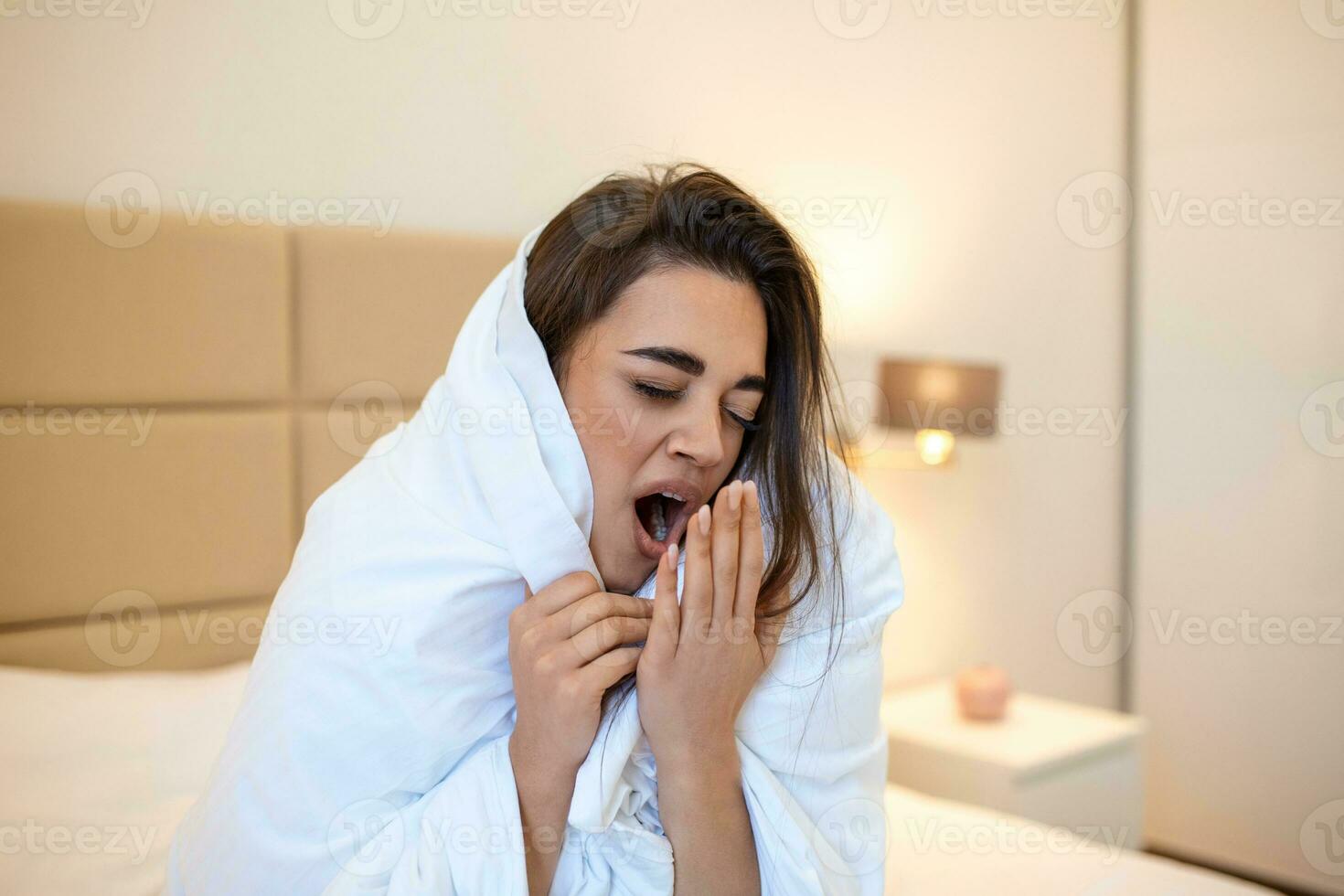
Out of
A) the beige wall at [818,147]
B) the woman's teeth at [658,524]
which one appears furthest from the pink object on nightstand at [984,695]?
the woman's teeth at [658,524]

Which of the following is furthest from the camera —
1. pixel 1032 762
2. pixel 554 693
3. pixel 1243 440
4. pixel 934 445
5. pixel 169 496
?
pixel 1243 440

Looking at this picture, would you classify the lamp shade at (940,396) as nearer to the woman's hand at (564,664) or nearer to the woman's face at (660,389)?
the woman's face at (660,389)

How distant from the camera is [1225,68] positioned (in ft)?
9.67

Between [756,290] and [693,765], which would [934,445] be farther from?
[693,765]

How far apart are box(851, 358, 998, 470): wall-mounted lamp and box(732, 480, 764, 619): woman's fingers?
5.02 ft

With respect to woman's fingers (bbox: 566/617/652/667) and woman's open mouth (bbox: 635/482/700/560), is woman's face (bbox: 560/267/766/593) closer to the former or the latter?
woman's open mouth (bbox: 635/482/700/560)

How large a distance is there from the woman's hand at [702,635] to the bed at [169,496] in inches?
23.1

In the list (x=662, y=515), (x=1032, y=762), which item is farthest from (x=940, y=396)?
(x=662, y=515)

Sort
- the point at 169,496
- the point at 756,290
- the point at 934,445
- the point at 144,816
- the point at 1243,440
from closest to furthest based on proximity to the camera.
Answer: the point at 756,290 < the point at 144,816 < the point at 169,496 < the point at 934,445 < the point at 1243,440

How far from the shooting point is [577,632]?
108cm

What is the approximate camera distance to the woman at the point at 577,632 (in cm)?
108

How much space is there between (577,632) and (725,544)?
0.56 feet

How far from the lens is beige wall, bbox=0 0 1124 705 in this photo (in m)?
1.84

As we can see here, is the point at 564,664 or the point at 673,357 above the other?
the point at 673,357
